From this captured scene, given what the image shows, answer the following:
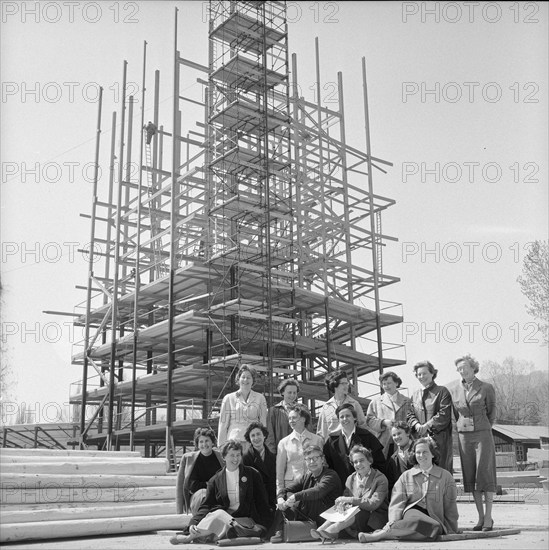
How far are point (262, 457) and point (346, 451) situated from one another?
0.89 metres

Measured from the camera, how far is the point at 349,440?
7.45 m

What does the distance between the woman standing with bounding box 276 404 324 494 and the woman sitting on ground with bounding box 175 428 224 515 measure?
888mm

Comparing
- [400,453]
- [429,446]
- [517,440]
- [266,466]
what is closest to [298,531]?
[266,466]

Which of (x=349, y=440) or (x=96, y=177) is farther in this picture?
(x=96, y=177)

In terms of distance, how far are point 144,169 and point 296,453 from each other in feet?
67.4

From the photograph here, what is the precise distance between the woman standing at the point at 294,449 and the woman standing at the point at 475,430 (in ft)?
5.06

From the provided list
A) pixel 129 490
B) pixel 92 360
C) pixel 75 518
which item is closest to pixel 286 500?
→ pixel 75 518

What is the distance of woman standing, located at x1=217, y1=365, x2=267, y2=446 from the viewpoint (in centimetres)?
817

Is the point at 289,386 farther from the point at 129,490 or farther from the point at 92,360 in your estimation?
the point at 92,360

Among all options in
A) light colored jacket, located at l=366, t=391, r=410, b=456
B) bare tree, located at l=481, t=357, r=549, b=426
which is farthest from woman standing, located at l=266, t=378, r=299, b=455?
bare tree, located at l=481, t=357, r=549, b=426

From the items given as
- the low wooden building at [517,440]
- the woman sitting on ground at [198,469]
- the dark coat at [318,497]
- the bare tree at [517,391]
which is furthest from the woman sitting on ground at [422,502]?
the bare tree at [517,391]

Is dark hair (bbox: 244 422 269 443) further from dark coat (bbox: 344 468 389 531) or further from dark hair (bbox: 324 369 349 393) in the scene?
dark coat (bbox: 344 468 389 531)

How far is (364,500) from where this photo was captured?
702cm

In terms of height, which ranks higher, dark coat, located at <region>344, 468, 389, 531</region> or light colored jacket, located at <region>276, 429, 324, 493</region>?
light colored jacket, located at <region>276, 429, 324, 493</region>
